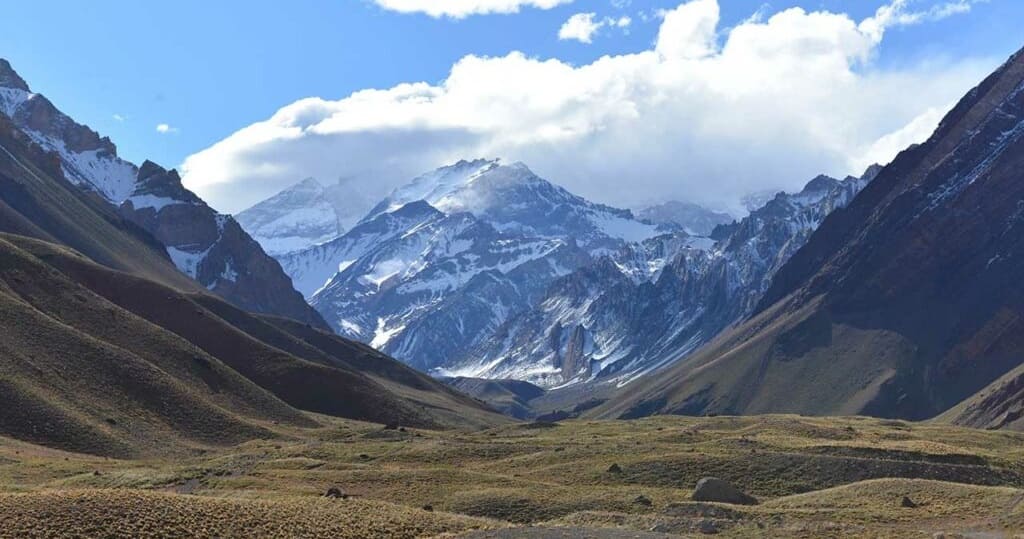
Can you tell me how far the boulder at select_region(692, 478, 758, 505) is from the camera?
266 ft

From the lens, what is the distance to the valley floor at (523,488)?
5509 cm

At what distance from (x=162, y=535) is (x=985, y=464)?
245ft

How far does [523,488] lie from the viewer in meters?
86.9

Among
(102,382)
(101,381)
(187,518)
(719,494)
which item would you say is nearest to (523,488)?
(719,494)

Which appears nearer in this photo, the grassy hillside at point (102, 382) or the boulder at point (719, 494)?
the boulder at point (719, 494)

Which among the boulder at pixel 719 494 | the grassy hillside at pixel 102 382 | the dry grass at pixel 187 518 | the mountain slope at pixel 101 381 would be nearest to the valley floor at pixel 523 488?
the dry grass at pixel 187 518

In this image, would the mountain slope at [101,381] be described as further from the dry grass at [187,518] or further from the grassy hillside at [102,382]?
the dry grass at [187,518]

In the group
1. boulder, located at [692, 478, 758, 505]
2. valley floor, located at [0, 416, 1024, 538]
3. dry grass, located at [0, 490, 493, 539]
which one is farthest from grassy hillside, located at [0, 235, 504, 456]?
dry grass, located at [0, 490, 493, 539]

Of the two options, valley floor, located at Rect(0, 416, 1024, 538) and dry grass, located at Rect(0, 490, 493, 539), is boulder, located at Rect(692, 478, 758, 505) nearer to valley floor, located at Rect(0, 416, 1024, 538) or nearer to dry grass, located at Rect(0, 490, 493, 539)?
valley floor, located at Rect(0, 416, 1024, 538)

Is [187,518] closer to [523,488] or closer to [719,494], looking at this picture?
[523,488]

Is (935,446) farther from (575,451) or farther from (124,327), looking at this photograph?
(124,327)

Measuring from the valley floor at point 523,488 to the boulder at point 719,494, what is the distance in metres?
1.14

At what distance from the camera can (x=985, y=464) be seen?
10031cm

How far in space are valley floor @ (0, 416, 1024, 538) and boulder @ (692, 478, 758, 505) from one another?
1.14 m
